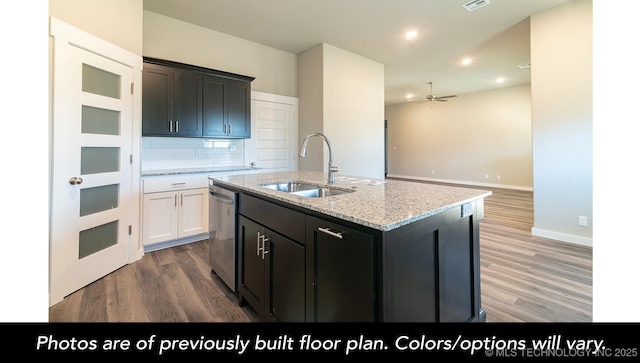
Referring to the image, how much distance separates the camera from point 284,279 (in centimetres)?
153

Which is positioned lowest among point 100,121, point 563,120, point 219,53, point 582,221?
point 582,221

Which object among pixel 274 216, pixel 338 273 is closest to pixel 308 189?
pixel 274 216

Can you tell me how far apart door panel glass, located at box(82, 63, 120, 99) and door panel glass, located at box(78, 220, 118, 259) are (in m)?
1.25

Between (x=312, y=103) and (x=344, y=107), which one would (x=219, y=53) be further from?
(x=344, y=107)

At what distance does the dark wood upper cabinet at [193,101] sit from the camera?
10.4 ft

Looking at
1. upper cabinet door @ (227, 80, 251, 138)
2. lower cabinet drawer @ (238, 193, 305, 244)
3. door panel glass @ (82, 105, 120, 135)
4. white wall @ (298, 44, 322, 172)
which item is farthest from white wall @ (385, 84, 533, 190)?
door panel glass @ (82, 105, 120, 135)

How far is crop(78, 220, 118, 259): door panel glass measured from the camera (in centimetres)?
236

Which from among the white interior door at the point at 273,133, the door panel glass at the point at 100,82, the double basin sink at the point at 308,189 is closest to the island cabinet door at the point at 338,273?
the double basin sink at the point at 308,189

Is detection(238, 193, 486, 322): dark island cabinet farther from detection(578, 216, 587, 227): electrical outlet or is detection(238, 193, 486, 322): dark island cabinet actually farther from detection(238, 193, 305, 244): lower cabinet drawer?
detection(578, 216, 587, 227): electrical outlet

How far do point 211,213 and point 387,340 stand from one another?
6.23ft

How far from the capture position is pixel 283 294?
1.55 m

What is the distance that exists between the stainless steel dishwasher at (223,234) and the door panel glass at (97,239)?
42.0 inches

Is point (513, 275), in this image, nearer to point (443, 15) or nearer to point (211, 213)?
point (211, 213)

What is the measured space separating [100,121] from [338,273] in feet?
8.75
